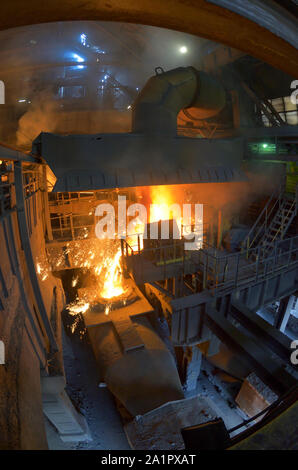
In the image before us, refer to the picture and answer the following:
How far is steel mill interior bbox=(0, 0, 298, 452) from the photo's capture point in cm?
180

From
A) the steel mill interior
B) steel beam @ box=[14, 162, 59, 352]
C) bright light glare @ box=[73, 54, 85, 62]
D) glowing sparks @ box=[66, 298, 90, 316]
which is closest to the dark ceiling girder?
the steel mill interior

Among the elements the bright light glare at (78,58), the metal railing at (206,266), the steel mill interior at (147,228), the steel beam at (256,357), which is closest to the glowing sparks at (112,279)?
the steel mill interior at (147,228)

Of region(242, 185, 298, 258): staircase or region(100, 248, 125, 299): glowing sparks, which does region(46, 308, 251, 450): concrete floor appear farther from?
region(242, 185, 298, 258): staircase

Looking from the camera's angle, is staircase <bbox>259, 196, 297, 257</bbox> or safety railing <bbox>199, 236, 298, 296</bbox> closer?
safety railing <bbox>199, 236, 298, 296</bbox>

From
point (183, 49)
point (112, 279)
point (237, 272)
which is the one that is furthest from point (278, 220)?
point (183, 49)

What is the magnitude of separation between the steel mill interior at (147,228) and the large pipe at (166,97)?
4cm

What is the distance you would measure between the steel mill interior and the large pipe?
0.04 metres

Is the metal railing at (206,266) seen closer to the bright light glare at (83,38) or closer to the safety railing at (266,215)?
the safety railing at (266,215)

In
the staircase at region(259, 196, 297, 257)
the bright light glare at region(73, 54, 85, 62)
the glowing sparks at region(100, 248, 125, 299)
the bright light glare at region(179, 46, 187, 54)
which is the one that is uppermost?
the bright light glare at region(179, 46, 187, 54)

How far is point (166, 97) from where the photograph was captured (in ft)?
22.4

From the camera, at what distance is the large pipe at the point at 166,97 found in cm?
673

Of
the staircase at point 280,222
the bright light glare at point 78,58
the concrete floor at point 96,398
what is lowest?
the concrete floor at point 96,398

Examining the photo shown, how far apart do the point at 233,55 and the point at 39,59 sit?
8.76 m
